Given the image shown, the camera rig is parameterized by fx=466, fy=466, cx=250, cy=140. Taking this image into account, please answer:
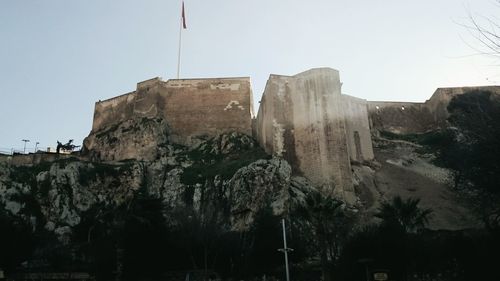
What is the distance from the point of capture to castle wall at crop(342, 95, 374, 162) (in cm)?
3962

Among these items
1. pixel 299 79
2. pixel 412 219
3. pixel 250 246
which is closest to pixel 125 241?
pixel 250 246

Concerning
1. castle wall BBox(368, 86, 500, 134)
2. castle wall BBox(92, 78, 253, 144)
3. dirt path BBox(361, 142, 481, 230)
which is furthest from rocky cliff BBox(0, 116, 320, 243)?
castle wall BBox(368, 86, 500, 134)

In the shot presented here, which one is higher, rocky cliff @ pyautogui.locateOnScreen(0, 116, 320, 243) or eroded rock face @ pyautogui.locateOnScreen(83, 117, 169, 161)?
eroded rock face @ pyautogui.locateOnScreen(83, 117, 169, 161)

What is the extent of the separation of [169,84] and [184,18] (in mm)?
7085

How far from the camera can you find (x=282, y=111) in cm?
3797

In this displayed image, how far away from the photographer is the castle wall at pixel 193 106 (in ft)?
145

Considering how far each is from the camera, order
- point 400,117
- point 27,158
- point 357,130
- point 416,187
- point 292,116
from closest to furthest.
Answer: point 416,187 < point 292,116 < point 357,130 < point 27,158 < point 400,117

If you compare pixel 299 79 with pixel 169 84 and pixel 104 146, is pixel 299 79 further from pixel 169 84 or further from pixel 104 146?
pixel 104 146

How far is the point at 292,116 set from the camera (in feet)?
124

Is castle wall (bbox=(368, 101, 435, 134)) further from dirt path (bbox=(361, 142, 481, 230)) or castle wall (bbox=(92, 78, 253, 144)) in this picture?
castle wall (bbox=(92, 78, 253, 144))

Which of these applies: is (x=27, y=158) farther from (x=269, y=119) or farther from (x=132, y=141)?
(x=269, y=119)

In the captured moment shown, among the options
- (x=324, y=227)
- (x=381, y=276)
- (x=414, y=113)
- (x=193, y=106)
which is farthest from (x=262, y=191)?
(x=414, y=113)

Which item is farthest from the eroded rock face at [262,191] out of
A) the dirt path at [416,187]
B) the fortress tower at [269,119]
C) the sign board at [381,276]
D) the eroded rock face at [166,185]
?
the sign board at [381,276]

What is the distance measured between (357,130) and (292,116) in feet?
22.8
